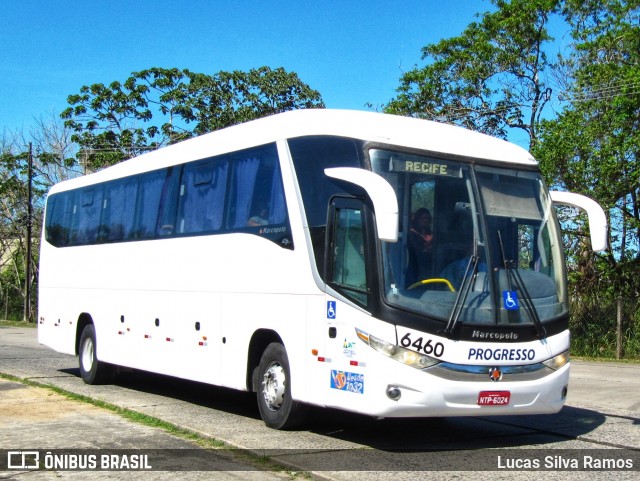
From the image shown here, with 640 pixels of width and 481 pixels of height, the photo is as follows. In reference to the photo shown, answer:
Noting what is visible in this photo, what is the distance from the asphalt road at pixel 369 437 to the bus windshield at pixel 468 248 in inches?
52.4

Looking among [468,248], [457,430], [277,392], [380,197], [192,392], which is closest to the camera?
[380,197]

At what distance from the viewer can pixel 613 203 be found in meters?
23.1

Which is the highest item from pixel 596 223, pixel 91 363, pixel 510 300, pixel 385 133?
pixel 385 133

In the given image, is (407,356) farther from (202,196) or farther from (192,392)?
(192,392)

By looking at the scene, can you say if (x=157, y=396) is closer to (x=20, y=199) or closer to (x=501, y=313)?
(x=501, y=313)

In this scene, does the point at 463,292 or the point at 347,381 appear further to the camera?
the point at 347,381

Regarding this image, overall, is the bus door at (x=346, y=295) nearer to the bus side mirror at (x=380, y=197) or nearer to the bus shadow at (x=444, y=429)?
the bus side mirror at (x=380, y=197)

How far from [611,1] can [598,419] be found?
2265cm

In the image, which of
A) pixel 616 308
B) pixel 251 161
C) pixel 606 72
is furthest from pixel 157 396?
pixel 606 72

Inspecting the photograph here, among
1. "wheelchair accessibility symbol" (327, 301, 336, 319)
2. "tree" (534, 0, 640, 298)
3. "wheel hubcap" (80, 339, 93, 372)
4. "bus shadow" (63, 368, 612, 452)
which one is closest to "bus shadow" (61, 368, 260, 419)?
"bus shadow" (63, 368, 612, 452)

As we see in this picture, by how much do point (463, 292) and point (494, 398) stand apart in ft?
3.53

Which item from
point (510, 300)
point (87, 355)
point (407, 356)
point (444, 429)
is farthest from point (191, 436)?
point (87, 355)

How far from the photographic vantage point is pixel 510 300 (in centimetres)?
853

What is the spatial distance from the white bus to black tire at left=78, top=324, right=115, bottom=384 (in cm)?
360
